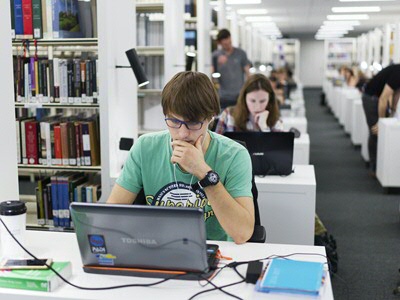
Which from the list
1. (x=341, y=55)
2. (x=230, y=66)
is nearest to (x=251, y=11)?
(x=230, y=66)

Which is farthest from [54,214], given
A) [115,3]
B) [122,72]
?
[115,3]

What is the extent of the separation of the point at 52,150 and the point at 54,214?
1.54 ft

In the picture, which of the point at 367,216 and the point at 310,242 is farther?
the point at 367,216

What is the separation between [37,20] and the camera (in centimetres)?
410

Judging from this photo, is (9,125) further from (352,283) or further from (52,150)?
(352,283)

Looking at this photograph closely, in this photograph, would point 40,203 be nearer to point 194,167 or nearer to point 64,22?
point 64,22

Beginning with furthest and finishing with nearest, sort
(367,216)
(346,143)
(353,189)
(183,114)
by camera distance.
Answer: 1. (346,143)
2. (353,189)
3. (367,216)
4. (183,114)

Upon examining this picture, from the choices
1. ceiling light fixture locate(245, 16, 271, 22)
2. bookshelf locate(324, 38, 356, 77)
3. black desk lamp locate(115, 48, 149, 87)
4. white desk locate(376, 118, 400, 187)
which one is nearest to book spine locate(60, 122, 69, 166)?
black desk lamp locate(115, 48, 149, 87)

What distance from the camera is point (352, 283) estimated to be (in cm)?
371

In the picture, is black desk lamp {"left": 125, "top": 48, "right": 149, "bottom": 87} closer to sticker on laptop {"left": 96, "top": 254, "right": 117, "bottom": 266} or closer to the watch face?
the watch face

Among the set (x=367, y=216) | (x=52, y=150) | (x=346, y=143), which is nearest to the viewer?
(x=52, y=150)

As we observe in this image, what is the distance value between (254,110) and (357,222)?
1.67 meters

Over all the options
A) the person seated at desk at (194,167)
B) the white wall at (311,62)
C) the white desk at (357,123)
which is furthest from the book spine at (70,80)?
the white wall at (311,62)

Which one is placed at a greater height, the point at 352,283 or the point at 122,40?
the point at 122,40
